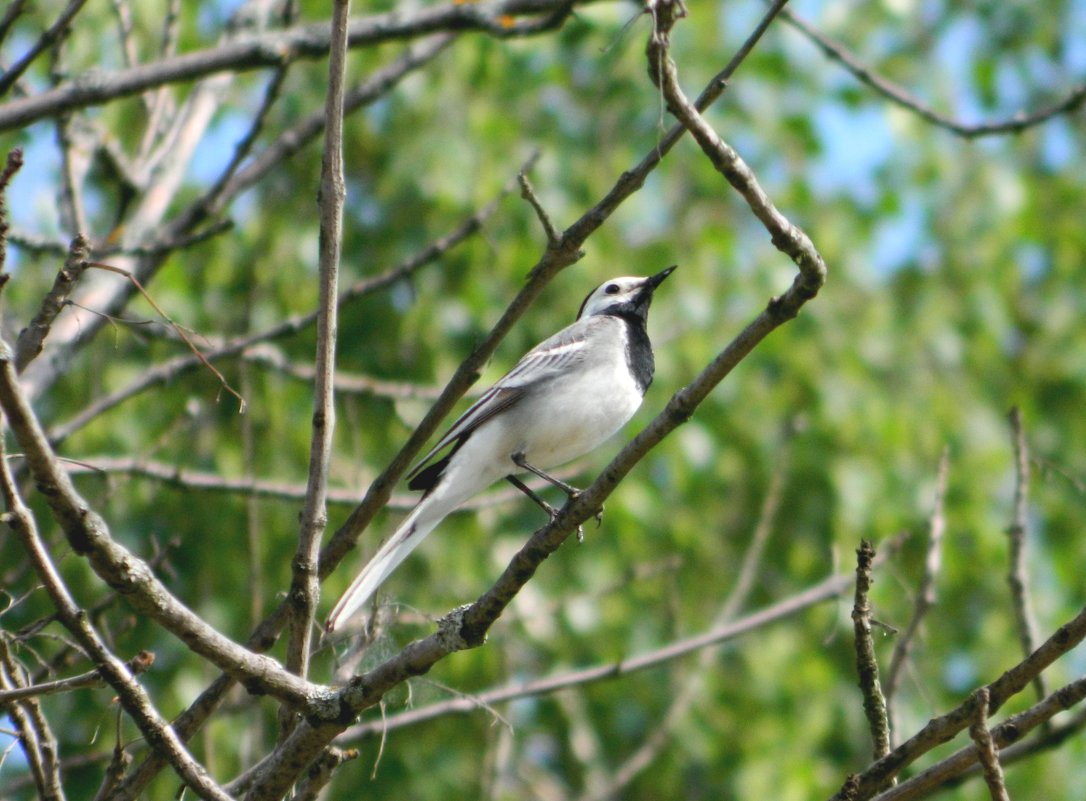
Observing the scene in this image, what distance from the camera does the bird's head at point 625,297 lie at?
6668mm

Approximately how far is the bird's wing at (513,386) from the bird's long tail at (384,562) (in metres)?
0.41

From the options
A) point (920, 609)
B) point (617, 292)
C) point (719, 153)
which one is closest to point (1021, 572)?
point (920, 609)

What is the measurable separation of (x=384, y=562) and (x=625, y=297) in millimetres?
2689

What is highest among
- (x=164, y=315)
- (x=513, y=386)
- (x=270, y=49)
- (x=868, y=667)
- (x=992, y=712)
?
(x=270, y=49)

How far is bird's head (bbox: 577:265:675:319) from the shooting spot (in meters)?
6.67

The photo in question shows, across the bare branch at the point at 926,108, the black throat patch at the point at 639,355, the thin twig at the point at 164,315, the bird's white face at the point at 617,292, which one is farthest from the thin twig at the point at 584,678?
the bare branch at the point at 926,108

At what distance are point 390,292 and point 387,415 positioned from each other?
96cm

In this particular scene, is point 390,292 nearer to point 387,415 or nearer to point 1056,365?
point 387,415

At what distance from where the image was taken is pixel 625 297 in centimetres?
677

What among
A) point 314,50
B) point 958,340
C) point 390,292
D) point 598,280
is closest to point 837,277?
point 958,340

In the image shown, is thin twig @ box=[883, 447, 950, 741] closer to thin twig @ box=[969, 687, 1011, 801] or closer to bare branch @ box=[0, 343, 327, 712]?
thin twig @ box=[969, 687, 1011, 801]

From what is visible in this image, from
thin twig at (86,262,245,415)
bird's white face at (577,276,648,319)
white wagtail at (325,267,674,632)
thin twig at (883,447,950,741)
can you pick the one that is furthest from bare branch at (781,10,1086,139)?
thin twig at (86,262,245,415)

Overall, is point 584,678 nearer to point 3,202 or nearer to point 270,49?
point 270,49

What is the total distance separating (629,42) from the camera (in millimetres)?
8305
